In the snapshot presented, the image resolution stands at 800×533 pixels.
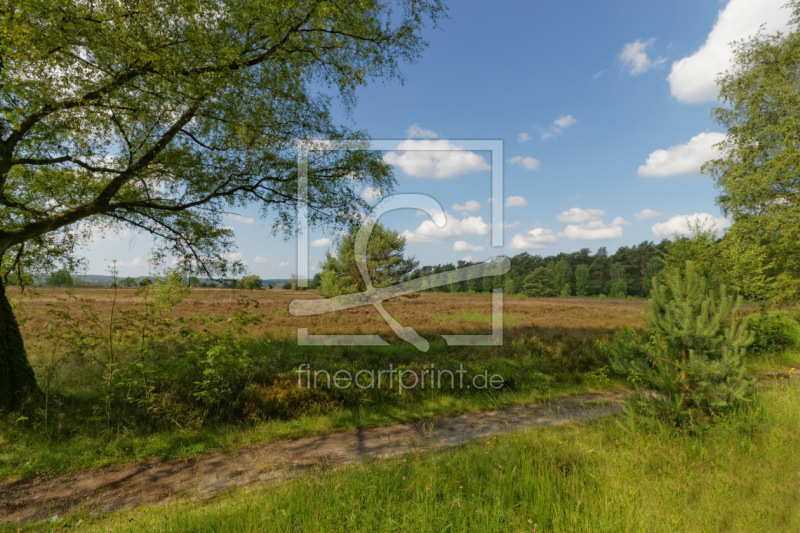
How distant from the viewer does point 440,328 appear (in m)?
16.4

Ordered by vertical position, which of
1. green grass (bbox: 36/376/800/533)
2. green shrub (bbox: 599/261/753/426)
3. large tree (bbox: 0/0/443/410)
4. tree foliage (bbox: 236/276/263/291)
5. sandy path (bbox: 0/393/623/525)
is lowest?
sandy path (bbox: 0/393/623/525)

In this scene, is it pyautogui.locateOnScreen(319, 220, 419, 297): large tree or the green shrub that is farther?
pyautogui.locateOnScreen(319, 220, 419, 297): large tree

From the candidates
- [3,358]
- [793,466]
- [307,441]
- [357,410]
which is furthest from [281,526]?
[3,358]

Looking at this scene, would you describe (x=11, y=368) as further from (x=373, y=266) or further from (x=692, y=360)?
(x=373, y=266)

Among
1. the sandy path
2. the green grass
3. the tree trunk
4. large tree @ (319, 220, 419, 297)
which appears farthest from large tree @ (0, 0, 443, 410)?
large tree @ (319, 220, 419, 297)

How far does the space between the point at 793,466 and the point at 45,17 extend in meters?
12.1

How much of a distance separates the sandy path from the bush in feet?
37.1

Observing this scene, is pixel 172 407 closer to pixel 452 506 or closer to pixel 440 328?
pixel 452 506

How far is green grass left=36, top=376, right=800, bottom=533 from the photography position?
2.92m

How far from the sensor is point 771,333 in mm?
13234

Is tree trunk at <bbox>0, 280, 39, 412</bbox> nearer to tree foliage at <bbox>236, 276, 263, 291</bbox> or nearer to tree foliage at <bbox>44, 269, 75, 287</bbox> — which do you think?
tree foliage at <bbox>44, 269, 75, 287</bbox>

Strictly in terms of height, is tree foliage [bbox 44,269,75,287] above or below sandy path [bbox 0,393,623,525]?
above

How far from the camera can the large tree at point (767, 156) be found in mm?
15219

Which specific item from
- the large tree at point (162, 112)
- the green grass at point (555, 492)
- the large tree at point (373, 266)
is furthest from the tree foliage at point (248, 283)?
the large tree at point (373, 266)
